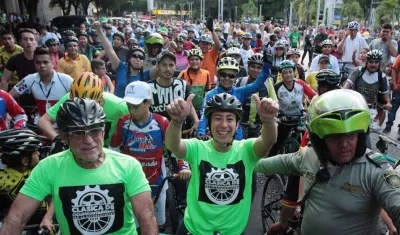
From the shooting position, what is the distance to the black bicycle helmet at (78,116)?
2379mm

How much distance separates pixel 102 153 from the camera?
2525 millimetres

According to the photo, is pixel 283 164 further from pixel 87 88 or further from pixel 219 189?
pixel 87 88

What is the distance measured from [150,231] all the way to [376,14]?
3816 cm

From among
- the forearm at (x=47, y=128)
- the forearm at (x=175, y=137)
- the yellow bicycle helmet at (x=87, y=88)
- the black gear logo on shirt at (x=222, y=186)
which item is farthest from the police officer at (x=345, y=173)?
the forearm at (x=47, y=128)

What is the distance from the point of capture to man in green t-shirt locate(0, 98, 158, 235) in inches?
94.0

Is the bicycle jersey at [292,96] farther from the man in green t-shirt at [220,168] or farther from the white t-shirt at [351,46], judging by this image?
the white t-shirt at [351,46]

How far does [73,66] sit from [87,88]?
4.39 metres

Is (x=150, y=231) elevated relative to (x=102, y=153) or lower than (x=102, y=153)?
lower

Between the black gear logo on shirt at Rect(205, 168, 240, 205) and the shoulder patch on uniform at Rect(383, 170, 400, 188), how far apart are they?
114cm

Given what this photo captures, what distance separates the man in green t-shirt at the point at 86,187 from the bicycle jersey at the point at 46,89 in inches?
124

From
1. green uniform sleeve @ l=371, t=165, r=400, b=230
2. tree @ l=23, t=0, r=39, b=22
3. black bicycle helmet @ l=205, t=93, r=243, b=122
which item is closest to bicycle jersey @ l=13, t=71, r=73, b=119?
black bicycle helmet @ l=205, t=93, r=243, b=122

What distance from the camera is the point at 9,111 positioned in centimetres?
485

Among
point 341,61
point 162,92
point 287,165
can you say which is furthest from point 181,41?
point 287,165

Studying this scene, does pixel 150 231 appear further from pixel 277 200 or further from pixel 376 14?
pixel 376 14
